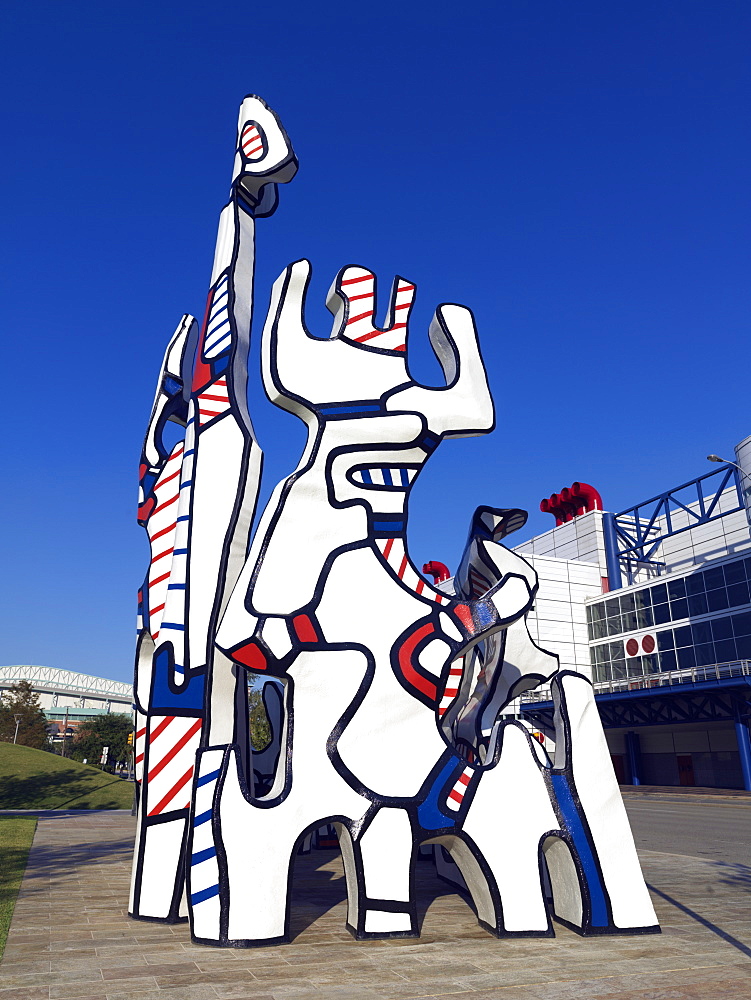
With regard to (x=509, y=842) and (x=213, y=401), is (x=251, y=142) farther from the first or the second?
(x=509, y=842)

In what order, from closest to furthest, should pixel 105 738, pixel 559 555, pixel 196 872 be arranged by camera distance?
pixel 196 872, pixel 559 555, pixel 105 738

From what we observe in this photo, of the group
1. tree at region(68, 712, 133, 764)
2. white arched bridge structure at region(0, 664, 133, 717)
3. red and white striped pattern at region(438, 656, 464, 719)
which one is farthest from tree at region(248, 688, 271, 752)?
white arched bridge structure at region(0, 664, 133, 717)

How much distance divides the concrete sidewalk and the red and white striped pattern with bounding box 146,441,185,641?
369cm

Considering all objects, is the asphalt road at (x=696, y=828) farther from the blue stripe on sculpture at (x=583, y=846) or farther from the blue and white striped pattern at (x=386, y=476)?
the blue and white striped pattern at (x=386, y=476)

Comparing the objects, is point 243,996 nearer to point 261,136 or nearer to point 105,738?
point 261,136

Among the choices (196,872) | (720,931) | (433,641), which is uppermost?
(433,641)

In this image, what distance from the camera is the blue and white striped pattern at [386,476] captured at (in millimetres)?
8703

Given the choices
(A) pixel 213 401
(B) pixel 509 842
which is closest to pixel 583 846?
(B) pixel 509 842

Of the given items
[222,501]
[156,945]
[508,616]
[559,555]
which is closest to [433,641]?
[508,616]

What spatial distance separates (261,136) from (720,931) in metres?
11.6

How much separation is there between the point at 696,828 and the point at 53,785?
2354 cm

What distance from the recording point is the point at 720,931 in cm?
810

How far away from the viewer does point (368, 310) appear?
943cm

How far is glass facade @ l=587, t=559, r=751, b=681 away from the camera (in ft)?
120
